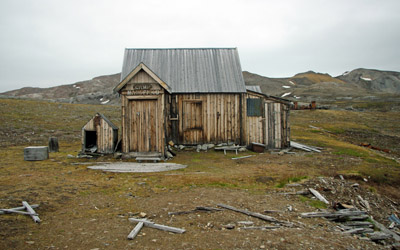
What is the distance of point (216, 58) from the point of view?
20219 mm

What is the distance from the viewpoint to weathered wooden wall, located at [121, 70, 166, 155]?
14.0m

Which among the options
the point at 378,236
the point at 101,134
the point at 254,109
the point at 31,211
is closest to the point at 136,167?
the point at 101,134

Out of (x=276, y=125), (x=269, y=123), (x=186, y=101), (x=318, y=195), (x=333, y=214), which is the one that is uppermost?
(x=186, y=101)

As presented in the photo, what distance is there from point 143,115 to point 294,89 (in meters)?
88.5

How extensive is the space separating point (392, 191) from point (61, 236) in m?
11.2

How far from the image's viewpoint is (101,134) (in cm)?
1475

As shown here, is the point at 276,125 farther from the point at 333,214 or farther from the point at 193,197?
the point at 193,197

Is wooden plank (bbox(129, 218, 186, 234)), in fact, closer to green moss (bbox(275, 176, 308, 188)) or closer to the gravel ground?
green moss (bbox(275, 176, 308, 188))

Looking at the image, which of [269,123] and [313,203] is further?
[269,123]

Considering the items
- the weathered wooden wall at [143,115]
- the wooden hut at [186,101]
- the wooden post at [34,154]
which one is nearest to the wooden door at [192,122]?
the wooden hut at [186,101]

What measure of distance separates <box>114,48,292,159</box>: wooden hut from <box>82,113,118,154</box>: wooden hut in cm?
111

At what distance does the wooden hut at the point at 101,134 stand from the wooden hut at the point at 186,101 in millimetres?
1113

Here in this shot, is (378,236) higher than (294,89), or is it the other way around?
(294,89)

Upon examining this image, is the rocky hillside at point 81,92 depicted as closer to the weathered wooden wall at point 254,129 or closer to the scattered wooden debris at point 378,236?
the weathered wooden wall at point 254,129
